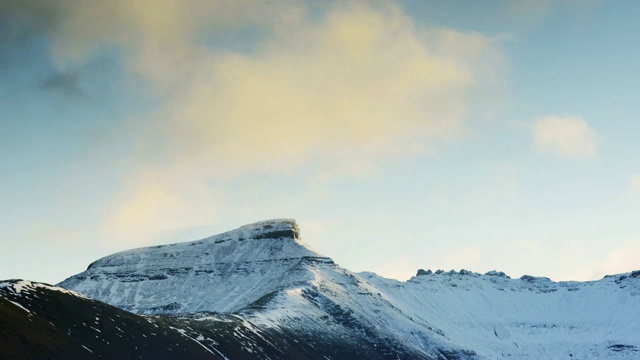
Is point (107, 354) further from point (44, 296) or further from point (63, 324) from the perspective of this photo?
point (44, 296)

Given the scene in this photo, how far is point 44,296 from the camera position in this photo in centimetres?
19500

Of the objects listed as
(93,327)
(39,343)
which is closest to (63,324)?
(93,327)

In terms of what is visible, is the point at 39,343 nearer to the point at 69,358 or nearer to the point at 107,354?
the point at 69,358

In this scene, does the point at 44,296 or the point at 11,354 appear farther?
the point at 44,296

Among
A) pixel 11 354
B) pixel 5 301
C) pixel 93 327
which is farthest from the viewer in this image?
pixel 93 327

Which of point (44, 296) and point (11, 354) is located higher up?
point (44, 296)

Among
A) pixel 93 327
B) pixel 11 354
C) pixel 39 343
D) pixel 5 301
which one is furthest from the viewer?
pixel 93 327

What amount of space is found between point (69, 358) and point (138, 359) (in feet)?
77.5

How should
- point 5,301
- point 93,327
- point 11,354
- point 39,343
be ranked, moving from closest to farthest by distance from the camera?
point 11,354 < point 39,343 < point 5,301 < point 93,327

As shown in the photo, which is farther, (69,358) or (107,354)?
(107,354)

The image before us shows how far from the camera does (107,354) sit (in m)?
179

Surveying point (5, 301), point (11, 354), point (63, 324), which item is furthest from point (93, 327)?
point (11, 354)

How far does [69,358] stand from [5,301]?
23014mm

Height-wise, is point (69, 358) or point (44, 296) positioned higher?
point (44, 296)
